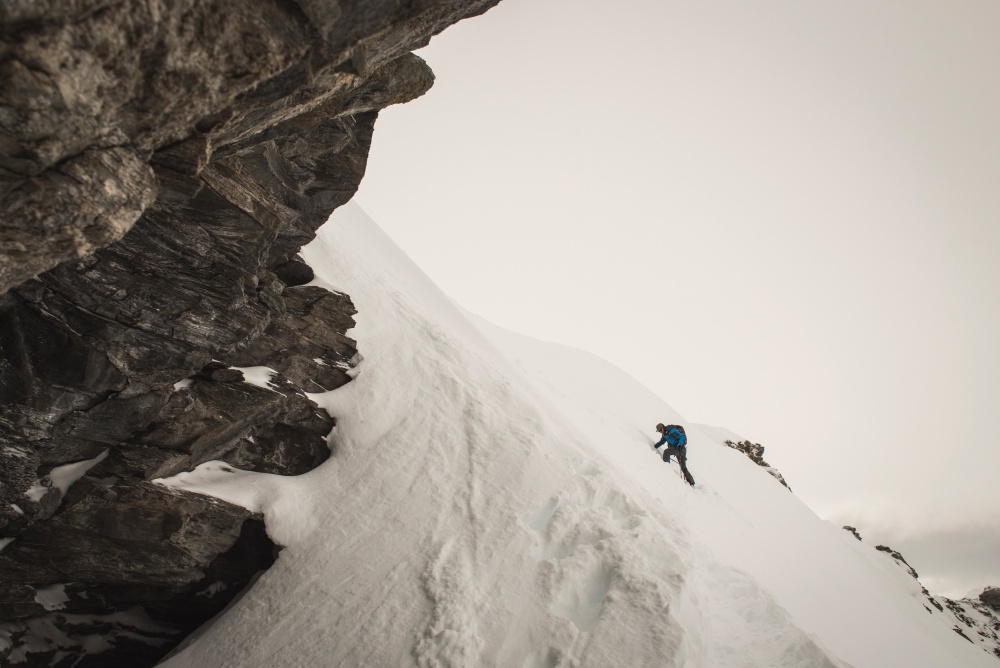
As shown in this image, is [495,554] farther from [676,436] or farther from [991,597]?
[991,597]

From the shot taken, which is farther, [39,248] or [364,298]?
[364,298]

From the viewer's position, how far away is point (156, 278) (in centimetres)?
921

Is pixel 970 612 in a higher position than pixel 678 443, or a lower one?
higher

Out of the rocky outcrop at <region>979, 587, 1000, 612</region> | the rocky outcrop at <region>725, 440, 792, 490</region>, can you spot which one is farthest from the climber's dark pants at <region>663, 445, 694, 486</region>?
the rocky outcrop at <region>979, 587, 1000, 612</region>

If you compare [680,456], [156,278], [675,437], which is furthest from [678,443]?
[156,278]

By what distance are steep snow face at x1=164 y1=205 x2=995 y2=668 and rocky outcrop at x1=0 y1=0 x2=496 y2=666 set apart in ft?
4.24

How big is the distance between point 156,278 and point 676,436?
745 inches

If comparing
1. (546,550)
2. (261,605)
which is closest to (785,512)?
(546,550)

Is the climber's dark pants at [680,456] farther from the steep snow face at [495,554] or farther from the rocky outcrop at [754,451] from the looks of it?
the rocky outcrop at [754,451]

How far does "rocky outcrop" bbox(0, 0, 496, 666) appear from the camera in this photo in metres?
4.43

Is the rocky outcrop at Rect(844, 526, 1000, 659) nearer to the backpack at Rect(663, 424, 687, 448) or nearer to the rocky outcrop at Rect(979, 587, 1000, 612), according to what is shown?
the rocky outcrop at Rect(979, 587, 1000, 612)

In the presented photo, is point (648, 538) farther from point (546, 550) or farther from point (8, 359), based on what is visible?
point (8, 359)

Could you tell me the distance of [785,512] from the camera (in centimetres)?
2297

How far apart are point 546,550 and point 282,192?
11.9 m
